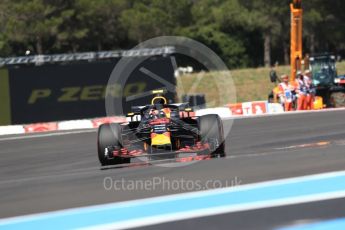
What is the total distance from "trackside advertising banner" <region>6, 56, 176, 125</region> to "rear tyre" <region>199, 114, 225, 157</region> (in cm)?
1233

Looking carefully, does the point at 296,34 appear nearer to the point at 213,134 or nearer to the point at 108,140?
the point at 213,134

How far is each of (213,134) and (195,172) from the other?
228cm

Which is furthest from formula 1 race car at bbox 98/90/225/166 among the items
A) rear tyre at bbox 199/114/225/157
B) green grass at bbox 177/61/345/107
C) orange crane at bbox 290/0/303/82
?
green grass at bbox 177/61/345/107

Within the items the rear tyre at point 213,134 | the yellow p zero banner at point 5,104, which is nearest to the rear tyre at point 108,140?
the rear tyre at point 213,134

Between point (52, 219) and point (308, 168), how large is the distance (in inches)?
118

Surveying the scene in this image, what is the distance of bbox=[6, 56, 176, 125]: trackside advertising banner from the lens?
73.3ft

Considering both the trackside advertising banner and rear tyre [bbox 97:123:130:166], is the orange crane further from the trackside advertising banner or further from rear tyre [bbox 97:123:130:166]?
rear tyre [bbox 97:123:130:166]

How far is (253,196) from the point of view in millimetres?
5836

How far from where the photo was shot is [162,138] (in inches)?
380

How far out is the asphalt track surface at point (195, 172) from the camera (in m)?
5.29

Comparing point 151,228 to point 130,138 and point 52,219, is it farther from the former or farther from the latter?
point 130,138

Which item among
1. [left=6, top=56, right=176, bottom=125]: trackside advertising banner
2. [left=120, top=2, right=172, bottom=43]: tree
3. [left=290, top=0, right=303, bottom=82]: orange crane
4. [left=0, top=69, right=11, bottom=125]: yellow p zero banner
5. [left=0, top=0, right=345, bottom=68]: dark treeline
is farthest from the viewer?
[left=120, top=2, right=172, bottom=43]: tree

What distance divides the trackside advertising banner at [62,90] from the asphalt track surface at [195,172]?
321 inches

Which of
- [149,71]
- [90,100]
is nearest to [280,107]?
[149,71]
